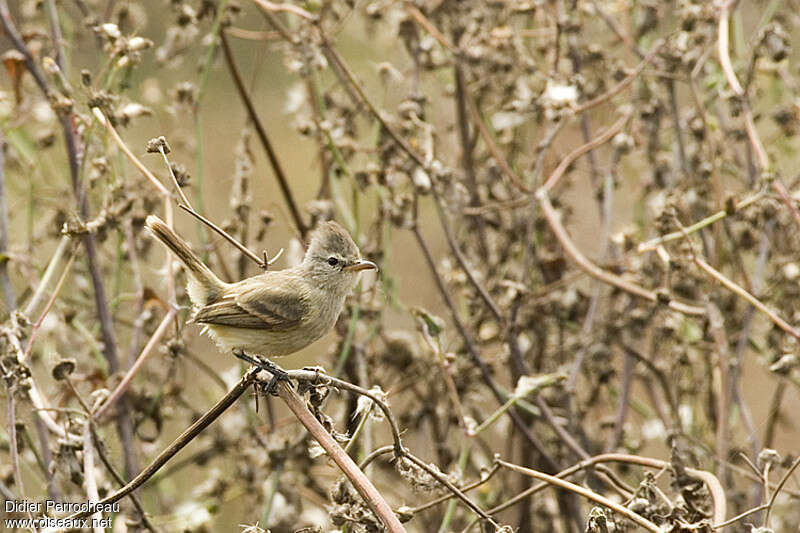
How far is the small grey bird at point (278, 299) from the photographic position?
278 cm

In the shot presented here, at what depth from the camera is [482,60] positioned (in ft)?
13.0

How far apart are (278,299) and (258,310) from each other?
0.07 metres

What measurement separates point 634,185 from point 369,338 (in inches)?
67.2

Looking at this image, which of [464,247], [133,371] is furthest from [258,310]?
[464,247]

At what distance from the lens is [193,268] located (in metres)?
2.83

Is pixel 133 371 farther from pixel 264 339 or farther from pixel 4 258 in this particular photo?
pixel 4 258

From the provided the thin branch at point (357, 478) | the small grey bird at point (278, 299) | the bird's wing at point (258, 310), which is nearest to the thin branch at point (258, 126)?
the small grey bird at point (278, 299)

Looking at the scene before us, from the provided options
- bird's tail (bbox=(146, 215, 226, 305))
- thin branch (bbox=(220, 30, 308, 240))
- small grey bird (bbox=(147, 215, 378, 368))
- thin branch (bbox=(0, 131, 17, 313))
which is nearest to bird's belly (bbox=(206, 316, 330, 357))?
small grey bird (bbox=(147, 215, 378, 368))

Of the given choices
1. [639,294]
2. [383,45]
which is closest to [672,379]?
[639,294]

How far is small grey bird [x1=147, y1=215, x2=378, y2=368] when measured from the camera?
2777mm

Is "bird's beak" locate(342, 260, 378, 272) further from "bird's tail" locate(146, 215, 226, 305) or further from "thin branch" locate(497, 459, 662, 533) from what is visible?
"thin branch" locate(497, 459, 662, 533)

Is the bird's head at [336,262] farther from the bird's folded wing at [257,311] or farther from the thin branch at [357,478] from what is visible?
the thin branch at [357,478]

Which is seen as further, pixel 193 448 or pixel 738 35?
pixel 193 448

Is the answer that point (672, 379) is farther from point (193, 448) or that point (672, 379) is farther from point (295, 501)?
point (193, 448)
